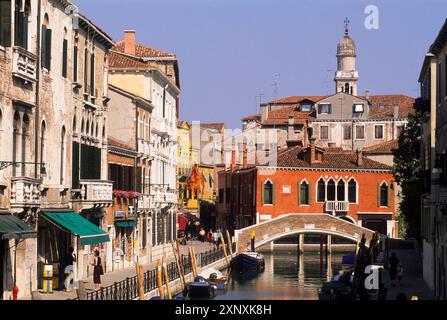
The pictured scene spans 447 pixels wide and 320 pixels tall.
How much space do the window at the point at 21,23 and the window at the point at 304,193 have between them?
34103 millimetres

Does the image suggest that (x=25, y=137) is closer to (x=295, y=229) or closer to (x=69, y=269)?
(x=69, y=269)

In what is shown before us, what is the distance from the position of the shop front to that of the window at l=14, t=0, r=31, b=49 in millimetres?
3742

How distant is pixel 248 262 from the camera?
43.8 meters

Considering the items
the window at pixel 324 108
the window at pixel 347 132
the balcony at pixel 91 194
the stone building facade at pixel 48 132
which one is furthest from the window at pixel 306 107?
the balcony at pixel 91 194

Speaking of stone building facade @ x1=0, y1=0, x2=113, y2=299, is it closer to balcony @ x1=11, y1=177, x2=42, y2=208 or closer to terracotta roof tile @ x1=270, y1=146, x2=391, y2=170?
balcony @ x1=11, y1=177, x2=42, y2=208

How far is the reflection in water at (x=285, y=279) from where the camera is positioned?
112ft

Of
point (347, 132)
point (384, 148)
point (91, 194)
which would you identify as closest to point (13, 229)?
point (91, 194)

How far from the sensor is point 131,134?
3497cm

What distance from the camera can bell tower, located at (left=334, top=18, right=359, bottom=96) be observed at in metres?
89.9

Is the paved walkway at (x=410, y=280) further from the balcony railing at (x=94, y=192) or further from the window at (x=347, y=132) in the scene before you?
the window at (x=347, y=132)

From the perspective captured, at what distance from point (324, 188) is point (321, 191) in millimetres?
205

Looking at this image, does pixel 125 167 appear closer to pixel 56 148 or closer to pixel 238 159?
pixel 56 148

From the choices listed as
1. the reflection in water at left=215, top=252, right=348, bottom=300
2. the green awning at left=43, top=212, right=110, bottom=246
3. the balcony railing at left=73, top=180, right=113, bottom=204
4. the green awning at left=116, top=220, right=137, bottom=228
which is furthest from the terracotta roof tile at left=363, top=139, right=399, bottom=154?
the green awning at left=43, top=212, right=110, bottom=246
